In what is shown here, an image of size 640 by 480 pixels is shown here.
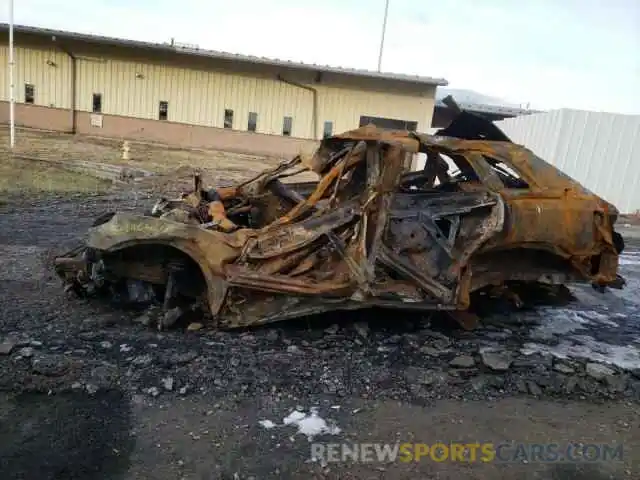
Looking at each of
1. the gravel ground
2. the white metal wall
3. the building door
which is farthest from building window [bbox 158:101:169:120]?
the gravel ground

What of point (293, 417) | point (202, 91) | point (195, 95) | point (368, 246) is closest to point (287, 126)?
point (202, 91)

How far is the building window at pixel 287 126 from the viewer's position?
79.6 ft

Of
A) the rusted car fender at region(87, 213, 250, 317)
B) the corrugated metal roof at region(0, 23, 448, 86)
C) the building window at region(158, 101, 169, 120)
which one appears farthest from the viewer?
the building window at region(158, 101, 169, 120)

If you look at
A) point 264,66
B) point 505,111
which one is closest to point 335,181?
point 264,66

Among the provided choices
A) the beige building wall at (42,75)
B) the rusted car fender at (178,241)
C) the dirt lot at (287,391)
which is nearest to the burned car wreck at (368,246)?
the rusted car fender at (178,241)

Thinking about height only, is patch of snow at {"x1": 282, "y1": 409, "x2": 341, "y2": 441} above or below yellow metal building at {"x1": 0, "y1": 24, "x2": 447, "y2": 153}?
below

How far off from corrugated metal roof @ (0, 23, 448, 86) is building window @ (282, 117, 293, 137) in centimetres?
233

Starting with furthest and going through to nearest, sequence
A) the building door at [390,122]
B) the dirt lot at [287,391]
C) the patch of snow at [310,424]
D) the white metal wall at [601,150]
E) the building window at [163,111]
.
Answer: the building door at [390,122] < the building window at [163,111] < the white metal wall at [601,150] < the patch of snow at [310,424] < the dirt lot at [287,391]

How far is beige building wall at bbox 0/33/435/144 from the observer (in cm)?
2308

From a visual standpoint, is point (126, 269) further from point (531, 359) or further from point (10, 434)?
point (531, 359)

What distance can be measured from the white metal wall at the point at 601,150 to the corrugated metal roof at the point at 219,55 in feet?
37.9

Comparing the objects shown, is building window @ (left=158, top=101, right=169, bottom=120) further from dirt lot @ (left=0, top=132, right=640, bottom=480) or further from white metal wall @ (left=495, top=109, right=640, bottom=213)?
dirt lot @ (left=0, top=132, right=640, bottom=480)

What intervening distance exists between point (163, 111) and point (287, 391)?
22.5 metres

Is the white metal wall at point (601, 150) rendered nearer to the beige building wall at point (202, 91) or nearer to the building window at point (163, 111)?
the beige building wall at point (202, 91)
